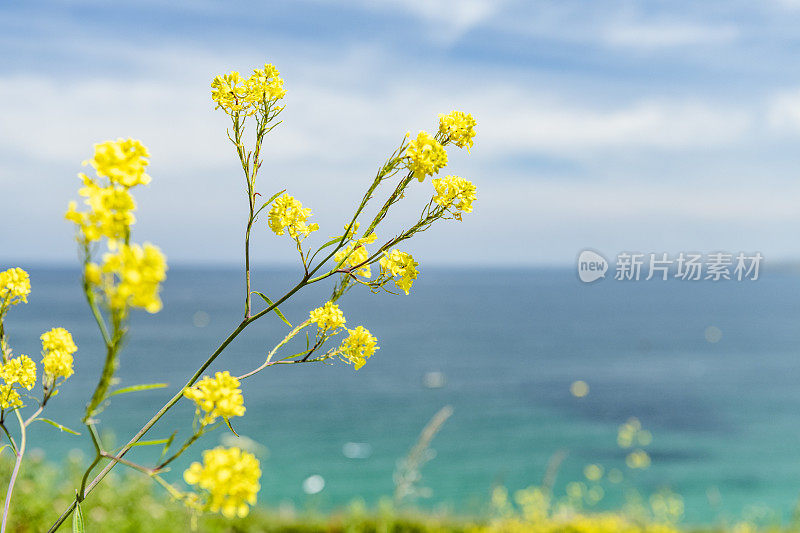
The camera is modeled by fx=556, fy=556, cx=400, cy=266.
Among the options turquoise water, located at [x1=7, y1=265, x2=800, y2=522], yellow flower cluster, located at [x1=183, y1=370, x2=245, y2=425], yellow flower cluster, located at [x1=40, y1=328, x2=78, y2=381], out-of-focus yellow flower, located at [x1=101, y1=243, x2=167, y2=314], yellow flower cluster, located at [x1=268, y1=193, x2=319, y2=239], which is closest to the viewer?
out-of-focus yellow flower, located at [x1=101, y1=243, x2=167, y2=314]

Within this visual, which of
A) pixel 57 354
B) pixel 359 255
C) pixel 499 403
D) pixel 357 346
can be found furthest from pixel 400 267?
pixel 499 403

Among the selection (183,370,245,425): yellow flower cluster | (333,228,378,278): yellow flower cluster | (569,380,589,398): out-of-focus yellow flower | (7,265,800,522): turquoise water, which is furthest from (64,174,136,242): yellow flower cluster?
(569,380,589,398): out-of-focus yellow flower

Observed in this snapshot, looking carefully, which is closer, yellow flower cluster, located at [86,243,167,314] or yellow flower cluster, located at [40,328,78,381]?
yellow flower cluster, located at [86,243,167,314]

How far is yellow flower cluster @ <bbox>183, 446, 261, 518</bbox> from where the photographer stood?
780mm

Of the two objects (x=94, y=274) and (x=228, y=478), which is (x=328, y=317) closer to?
(x=228, y=478)

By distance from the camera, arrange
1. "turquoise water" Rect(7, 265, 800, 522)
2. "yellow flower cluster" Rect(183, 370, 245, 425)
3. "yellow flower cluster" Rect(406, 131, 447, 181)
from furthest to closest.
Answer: "turquoise water" Rect(7, 265, 800, 522) < "yellow flower cluster" Rect(406, 131, 447, 181) < "yellow flower cluster" Rect(183, 370, 245, 425)

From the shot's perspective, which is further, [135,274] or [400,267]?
[400,267]

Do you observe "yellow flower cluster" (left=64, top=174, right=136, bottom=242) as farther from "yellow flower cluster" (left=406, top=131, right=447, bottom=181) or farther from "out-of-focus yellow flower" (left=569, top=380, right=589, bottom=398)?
"out-of-focus yellow flower" (left=569, top=380, right=589, bottom=398)

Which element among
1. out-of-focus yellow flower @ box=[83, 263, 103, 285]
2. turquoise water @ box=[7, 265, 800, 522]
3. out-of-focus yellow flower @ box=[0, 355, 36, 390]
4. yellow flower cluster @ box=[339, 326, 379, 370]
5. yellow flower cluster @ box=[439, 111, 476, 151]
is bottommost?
turquoise water @ box=[7, 265, 800, 522]

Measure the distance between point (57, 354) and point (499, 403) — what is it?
108ft

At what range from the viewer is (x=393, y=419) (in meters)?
29.4

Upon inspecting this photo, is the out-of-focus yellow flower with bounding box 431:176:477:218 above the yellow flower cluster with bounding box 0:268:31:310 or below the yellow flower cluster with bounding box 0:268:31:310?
above

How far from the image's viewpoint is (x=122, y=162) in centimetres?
79

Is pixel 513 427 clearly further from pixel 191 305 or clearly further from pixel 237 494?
pixel 191 305
